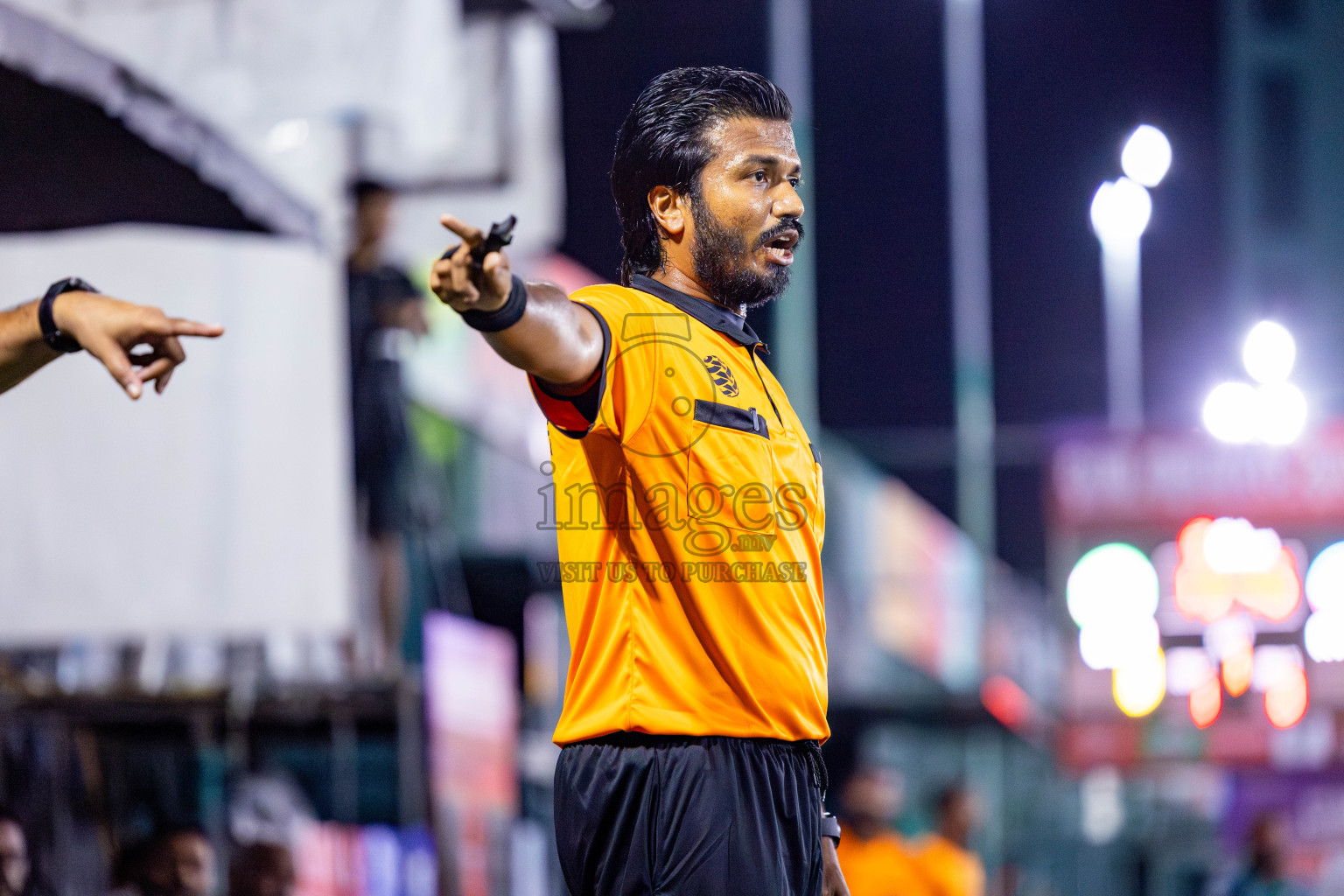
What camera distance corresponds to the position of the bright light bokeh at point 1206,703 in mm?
7551

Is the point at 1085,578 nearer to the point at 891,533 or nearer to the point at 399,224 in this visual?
the point at 399,224

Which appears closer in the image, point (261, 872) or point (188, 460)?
point (188, 460)

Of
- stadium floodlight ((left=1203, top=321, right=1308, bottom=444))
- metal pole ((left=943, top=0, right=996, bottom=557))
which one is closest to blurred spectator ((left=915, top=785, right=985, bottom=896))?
stadium floodlight ((left=1203, top=321, right=1308, bottom=444))

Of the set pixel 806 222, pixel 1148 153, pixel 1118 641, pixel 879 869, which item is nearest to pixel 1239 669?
pixel 1118 641

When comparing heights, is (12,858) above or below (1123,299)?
below

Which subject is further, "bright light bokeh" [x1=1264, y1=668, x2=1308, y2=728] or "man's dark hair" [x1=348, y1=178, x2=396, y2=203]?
"bright light bokeh" [x1=1264, y1=668, x2=1308, y2=728]

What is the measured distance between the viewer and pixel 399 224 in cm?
521

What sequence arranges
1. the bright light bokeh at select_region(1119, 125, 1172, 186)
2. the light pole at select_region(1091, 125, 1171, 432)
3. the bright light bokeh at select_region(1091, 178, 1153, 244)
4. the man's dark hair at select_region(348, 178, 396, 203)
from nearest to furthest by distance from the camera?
the man's dark hair at select_region(348, 178, 396, 203) → the bright light bokeh at select_region(1119, 125, 1172, 186) → the bright light bokeh at select_region(1091, 178, 1153, 244) → the light pole at select_region(1091, 125, 1171, 432)

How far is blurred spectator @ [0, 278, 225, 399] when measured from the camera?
6.09 ft

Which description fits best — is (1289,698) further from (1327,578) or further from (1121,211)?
(1121,211)

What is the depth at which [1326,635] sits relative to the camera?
7.37m

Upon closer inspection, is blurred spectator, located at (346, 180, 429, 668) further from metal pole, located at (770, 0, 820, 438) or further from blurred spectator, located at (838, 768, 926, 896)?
metal pole, located at (770, 0, 820, 438)

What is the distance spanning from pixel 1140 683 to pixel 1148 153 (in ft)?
8.60

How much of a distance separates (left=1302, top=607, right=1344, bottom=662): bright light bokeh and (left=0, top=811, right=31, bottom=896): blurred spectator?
5.86 metres
